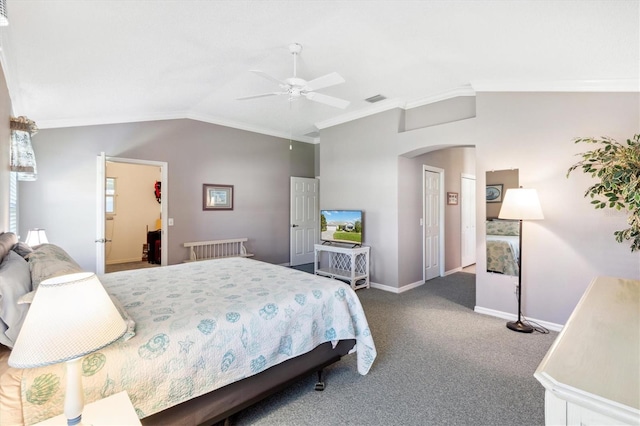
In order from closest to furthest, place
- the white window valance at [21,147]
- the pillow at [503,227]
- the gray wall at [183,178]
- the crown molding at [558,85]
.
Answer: the white window valance at [21,147], the crown molding at [558,85], the pillow at [503,227], the gray wall at [183,178]

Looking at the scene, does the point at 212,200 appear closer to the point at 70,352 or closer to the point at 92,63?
A: the point at 92,63

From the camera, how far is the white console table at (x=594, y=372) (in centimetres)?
72

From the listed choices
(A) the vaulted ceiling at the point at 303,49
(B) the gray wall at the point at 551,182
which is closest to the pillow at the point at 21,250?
(A) the vaulted ceiling at the point at 303,49

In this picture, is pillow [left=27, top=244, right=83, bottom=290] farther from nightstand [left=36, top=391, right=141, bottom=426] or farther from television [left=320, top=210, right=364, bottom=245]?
television [left=320, top=210, right=364, bottom=245]

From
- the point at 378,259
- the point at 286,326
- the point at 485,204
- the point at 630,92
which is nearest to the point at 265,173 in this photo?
the point at 378,259

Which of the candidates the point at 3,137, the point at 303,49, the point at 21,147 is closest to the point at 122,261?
the point at 21,147

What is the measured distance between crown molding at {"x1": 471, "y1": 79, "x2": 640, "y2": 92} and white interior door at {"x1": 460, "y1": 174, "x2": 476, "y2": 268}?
3204 mm

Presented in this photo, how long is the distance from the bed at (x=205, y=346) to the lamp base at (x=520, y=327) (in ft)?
6.42

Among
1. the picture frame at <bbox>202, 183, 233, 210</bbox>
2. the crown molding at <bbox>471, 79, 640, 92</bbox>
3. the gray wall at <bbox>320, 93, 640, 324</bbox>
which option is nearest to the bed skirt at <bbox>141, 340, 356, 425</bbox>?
the gray wall at <bbox>320, 93, 640, 324</bbox>

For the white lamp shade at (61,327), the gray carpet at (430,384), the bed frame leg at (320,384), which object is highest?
the white lamp shade at (61,327)

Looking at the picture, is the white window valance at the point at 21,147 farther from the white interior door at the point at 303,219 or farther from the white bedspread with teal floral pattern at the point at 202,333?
the white interior door at the point at 303,219

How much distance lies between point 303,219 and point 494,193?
4061mm

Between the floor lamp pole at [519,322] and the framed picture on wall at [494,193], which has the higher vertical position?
the framed picture on wall at [494,193]

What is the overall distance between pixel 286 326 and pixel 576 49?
3.28 m
